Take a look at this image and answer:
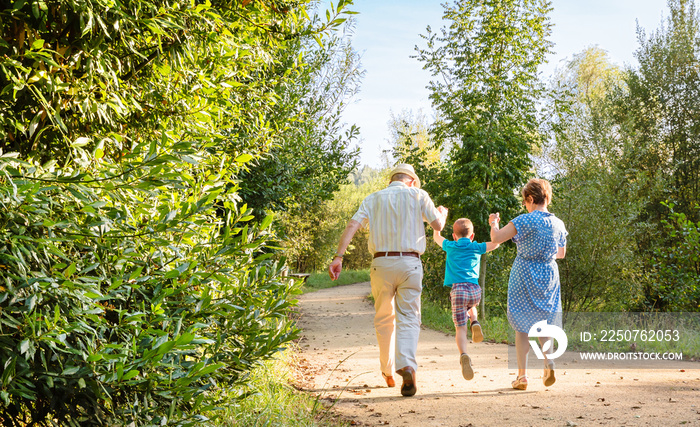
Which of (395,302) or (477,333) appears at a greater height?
(395,302)

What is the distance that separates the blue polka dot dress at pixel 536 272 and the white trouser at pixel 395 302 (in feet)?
3.73

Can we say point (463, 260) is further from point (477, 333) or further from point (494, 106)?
point (494, 106)

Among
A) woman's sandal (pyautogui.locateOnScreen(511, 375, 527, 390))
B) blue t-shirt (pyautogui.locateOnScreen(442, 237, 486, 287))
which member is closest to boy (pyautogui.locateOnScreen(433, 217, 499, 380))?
blue t-shirt (pyautogui.locateOnScreen(442, 237, 486, 287))

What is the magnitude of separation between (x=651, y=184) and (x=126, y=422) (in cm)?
1785

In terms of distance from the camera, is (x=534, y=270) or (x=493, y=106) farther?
(x=493, y=106)

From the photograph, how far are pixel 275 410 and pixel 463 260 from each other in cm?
341

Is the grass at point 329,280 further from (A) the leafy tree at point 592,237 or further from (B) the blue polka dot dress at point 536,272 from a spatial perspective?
(B) the blue polka dot dress at point 536,272

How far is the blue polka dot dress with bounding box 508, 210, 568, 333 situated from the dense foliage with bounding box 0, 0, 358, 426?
3.41 metres

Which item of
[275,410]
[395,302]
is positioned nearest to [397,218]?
[395,302]

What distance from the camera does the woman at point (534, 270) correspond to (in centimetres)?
573

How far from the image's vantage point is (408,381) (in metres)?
5.51

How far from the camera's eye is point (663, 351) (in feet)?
27.8

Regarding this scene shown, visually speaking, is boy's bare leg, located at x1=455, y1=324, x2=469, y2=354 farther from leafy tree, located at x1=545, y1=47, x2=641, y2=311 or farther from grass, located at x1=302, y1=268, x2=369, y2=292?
grass, located at x1=302, y1=268, x2=369, y2=292

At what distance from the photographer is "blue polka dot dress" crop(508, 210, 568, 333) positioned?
5.72 meters
